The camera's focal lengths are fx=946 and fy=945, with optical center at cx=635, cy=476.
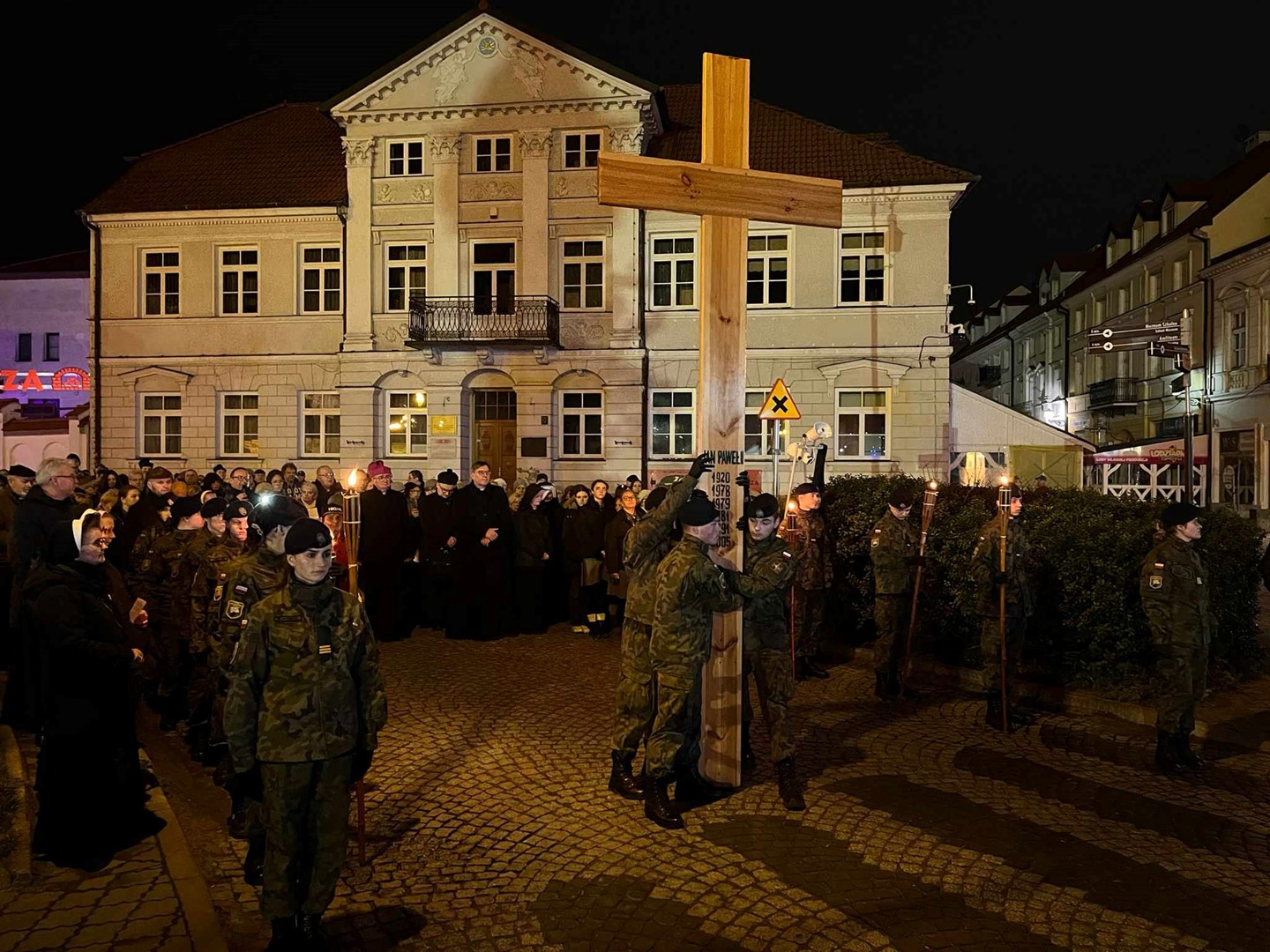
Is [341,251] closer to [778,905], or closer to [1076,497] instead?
[1076,497]

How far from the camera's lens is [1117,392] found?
136 feet

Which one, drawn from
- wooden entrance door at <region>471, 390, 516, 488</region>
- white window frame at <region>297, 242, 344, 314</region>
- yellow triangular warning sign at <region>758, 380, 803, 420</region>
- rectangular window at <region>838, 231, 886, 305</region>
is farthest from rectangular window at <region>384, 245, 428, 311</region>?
yellow triangular warning sign at <region>758, 380, 803, 420</region>

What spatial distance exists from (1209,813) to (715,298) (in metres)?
4.52

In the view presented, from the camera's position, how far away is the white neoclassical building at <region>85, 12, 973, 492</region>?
25672 millimetres

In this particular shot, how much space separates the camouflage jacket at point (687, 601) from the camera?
5613 mm

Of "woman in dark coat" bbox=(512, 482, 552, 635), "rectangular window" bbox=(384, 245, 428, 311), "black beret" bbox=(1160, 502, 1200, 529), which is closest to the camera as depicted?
"black beret" bbox=(1160, 502, 1200, 529)

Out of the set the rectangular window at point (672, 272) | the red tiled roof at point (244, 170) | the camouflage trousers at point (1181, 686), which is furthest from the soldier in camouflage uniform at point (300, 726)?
the red tiled roof at point (244, 170)

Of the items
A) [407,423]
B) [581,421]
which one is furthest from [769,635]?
[407,423]

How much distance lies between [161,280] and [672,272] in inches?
597

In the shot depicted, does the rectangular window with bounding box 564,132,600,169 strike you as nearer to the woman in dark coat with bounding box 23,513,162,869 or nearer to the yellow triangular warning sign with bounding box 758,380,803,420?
the yellow triangular warning sign with bounding box 758,380,803,420

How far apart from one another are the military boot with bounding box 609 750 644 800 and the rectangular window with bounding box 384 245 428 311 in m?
22.7

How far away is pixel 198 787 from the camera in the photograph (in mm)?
6430

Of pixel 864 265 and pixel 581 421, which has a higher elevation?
pixel 864 265

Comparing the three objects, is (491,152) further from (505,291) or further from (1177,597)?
(1177,597)
